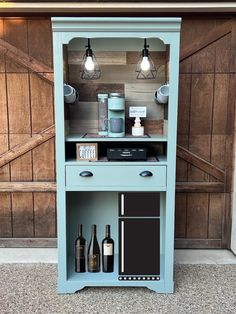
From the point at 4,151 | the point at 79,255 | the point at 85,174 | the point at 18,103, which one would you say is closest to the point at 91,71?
the point at 18,103

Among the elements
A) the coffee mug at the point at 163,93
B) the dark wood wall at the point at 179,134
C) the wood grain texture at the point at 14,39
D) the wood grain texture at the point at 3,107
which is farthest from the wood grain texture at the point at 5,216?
the coffee mug at the point at 163,93

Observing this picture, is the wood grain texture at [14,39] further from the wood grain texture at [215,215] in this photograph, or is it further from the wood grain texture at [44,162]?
the wood grain texture at [215,215]

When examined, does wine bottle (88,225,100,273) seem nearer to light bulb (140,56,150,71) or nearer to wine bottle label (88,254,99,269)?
wine bottle label (88,254,99,269)

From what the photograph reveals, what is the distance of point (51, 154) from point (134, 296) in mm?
1485

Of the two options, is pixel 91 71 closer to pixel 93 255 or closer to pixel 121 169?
pixel 121 169

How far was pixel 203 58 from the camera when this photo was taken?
297cm

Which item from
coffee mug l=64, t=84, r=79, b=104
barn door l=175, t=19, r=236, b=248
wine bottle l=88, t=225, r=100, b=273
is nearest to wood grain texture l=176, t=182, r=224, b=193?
barn door l=175, t=19, r=236, b=248

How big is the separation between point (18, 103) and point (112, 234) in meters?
1.49

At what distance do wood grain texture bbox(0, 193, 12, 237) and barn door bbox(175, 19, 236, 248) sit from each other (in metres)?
1.64

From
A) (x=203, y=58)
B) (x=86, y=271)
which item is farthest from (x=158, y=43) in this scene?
(x=86, y=271)

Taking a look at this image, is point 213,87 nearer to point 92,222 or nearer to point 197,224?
point 197,224

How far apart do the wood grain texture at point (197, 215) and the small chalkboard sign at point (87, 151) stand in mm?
1204

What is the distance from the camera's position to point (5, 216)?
319cm

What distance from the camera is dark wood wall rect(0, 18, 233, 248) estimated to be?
2953mm
